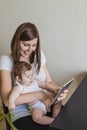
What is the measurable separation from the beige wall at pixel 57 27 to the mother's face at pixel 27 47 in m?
0.59

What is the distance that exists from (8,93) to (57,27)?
0.90 metres

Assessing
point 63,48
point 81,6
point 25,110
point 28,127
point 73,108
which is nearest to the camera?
point 73,108

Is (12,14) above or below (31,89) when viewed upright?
above

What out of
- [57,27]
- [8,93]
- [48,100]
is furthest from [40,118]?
[57,27]

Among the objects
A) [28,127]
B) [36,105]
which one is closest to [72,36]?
[36,105]

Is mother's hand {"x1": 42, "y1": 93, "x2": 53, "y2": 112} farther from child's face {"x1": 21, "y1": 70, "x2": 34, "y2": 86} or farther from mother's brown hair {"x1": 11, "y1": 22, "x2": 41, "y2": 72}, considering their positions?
mother's brown hair {"x1": 11, "y1": 22, "x2": 41, "y2": 72}

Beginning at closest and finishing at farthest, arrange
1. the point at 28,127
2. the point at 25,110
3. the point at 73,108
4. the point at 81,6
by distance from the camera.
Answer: the point at 73,108
the point at 28,127
the point at 25,110
the point at 81,6

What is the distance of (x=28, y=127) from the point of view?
1.57 m

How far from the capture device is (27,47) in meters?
1.70

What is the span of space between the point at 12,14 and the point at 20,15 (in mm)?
83

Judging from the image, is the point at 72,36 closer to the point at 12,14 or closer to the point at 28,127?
the point at 12,14

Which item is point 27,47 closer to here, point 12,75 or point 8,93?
point 12,75

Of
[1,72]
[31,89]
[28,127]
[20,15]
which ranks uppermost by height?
[20,15]

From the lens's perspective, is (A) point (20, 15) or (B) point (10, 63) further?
(A) point (20, 15)
